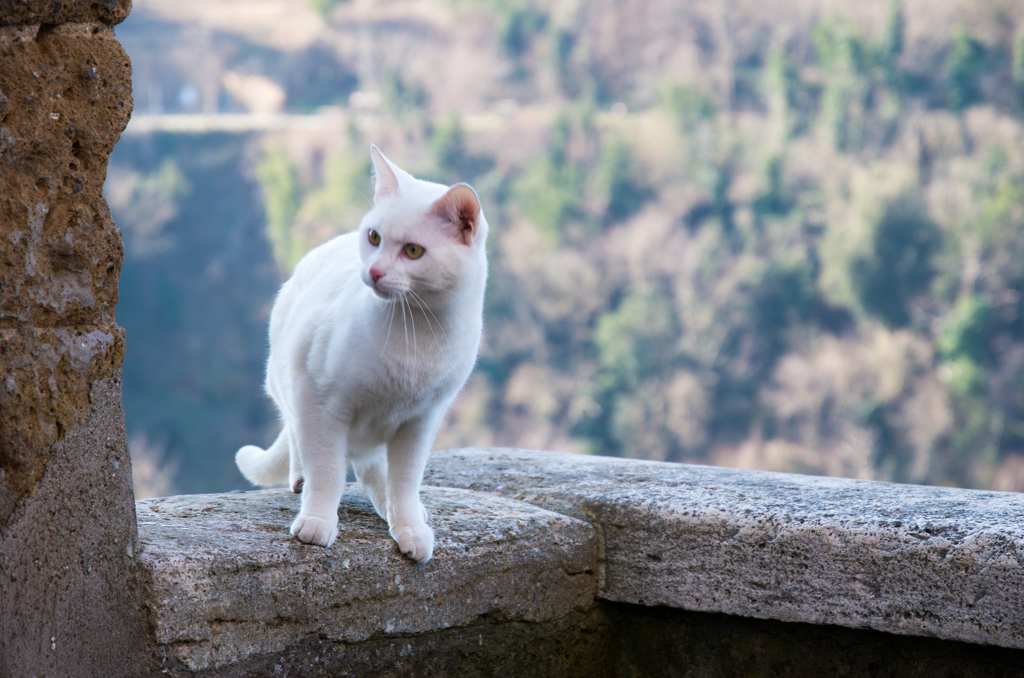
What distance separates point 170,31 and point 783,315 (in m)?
26.4

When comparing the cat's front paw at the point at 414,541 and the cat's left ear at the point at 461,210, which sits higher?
the cat's left ear at the point at 461,210

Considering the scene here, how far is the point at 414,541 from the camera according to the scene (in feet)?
5.86

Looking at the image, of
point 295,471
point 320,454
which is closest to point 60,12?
point 320,454

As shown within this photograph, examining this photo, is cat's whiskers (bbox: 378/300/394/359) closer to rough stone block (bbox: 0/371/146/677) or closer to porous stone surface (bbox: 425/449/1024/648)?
rough stone block (bbox: 0/371/146/677)

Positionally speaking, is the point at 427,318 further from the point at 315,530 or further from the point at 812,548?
the point at 812,548

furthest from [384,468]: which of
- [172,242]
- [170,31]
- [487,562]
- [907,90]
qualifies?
[170,31]

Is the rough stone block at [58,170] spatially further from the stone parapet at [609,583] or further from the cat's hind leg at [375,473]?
the cat's hind leg at [375,473]

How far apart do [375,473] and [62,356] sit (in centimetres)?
83

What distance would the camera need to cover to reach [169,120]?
34.1 metres

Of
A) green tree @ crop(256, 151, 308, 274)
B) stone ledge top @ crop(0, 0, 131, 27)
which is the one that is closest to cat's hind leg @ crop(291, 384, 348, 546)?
stone ledge top @ crop(0, 0, 131, 27)

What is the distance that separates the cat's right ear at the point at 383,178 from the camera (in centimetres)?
190

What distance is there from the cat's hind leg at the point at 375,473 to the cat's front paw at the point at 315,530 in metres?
0.31

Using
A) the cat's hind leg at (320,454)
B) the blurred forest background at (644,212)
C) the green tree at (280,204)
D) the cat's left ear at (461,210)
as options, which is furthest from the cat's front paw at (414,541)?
the green tree at (280,204)

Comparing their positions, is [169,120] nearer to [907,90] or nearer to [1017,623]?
[907,90]
